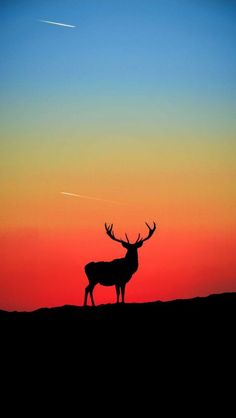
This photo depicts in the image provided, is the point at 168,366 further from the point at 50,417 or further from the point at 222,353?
the point at 50,417

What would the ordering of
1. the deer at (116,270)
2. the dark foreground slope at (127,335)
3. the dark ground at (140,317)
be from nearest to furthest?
the dark foreground slope at (127,335), the dark ground at (140,317), the deer at (116,270)

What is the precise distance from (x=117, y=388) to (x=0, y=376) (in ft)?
9.69

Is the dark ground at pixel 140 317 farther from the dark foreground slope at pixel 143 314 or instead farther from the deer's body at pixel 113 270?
the deer's body at pixel 113 270

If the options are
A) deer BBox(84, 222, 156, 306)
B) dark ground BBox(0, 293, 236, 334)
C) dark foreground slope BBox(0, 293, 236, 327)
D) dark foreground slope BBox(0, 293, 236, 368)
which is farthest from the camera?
deer BBox(84, 222, 156, 306)

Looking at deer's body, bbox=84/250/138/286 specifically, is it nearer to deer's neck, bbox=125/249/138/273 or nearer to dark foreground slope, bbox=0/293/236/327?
deer's neck, bbox=125/249/138/273

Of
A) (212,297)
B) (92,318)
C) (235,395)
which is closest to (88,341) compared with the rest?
(92,318)

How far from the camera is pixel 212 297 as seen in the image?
70.9ft

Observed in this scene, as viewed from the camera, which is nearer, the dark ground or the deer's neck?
the dark ground

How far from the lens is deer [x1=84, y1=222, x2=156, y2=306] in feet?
75.6

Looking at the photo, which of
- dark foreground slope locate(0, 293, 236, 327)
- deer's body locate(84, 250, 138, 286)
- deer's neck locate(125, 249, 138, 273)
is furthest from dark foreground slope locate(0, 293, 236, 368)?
deer's neck locate(125, 249, 138, 273)

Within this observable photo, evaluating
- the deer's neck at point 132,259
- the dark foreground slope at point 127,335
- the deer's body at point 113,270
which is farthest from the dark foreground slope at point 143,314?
the deer's neck at point 132,259

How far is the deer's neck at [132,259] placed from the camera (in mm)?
23172

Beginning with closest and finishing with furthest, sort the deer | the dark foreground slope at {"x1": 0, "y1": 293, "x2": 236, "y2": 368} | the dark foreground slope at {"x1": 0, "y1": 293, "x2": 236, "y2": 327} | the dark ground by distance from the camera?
the dark foreground slope at {"x1": 0, "y1": 293, "x2": 236, "y2": 368}
the dark ground
the dark foreground slope at {"x1": 0, "y1": 293, "x2": 236, "y2": 327}
the deer

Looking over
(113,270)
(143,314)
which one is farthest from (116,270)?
(143,314)
